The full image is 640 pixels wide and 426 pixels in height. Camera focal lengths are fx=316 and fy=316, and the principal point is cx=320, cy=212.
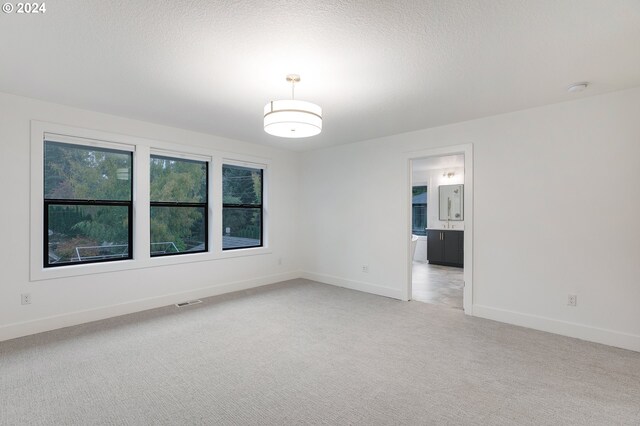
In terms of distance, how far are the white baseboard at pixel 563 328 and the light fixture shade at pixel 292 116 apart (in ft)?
9.97

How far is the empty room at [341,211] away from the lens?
199 cm

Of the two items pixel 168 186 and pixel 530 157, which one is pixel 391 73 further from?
pixel 168 186

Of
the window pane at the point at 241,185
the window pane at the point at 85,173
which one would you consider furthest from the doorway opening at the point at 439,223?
the window pane at the point at 85,173

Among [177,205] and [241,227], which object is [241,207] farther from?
[177,205]

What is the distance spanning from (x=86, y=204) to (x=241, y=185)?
217 centimetres

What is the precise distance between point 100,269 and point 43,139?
1519 mm

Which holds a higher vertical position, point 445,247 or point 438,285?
point 445,247

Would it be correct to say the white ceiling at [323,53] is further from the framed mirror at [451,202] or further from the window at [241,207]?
the framed mirror at [451,202]

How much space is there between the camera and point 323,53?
2.28 m

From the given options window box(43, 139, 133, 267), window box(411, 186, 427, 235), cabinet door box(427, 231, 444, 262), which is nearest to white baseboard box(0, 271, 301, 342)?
window box(43, 139, 133, 267)

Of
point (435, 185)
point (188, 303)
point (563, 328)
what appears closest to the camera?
point (563, 328)

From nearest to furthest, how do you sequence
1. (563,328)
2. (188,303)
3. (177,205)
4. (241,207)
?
(563,328) < (188,303) < (177,205) < (241,207)

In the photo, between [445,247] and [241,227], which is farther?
[445,247]

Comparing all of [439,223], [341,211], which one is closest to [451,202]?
[439,223]
